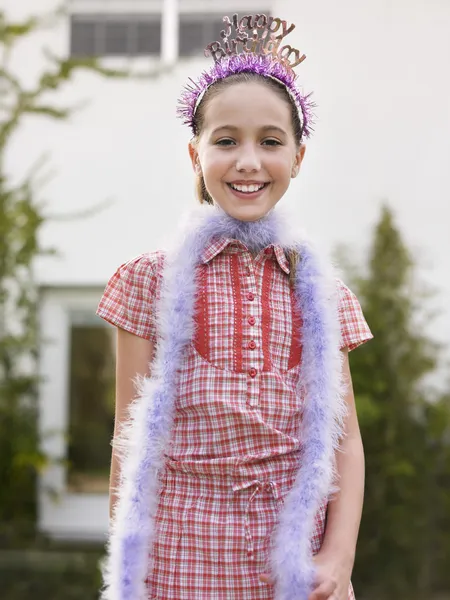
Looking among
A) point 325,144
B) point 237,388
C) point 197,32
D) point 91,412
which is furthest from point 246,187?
point 197,32

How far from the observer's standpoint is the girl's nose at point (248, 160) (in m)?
1.57

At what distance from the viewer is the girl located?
4.90 feet

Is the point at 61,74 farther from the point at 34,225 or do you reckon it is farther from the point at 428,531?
the point at 428,531

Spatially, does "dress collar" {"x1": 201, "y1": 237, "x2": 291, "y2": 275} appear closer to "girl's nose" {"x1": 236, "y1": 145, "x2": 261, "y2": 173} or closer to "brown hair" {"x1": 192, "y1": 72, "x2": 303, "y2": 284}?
"brown hair" {"x1": 192, "y1": 72, "x2": 303, "y2": 284}

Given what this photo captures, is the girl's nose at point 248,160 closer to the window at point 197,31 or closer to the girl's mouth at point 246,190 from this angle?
the girl's mouth at point 246,190

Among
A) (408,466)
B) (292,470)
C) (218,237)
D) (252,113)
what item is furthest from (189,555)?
(408,466)

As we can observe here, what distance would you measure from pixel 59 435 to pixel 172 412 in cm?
370

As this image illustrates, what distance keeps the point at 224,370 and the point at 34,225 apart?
3.23 m

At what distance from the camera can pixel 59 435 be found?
5.09 metres

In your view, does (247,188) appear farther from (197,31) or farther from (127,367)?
(197,31)

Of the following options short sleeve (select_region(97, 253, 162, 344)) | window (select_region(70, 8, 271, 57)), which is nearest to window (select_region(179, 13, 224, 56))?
window (select_region(70, 8, 271, 57))

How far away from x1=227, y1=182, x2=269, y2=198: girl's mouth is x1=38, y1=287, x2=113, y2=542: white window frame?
3.60 meters

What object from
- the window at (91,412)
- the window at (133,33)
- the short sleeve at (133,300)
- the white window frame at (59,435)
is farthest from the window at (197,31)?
the short sleeve at (133,300)

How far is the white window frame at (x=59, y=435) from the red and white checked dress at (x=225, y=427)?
11.7ft
